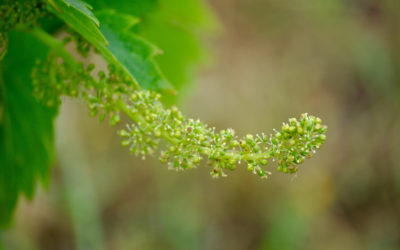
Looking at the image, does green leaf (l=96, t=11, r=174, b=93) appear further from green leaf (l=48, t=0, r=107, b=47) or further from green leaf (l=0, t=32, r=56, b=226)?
green leaf (l=0, t=32, r=56, b=226)

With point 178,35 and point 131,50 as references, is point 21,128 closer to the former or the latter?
point 131,50

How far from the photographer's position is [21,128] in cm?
278

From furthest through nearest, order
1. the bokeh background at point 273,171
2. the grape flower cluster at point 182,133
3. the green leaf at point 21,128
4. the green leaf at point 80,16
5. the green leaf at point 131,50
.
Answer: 1. the bokeh background at point 273,171
2. the green leaf at point 21,128
3. the green leaf at point 131,50
4. the grape flower cluster at point 182,133
5. the green leaf at point 80,16

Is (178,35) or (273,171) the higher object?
(273,171)

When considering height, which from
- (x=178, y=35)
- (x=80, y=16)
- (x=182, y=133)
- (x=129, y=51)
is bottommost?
(x=182, y=133)

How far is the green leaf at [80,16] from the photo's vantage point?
5.94 feet

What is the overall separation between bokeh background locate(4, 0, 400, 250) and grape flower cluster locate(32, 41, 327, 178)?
360 centimetres

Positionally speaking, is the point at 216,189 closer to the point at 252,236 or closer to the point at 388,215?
the point at 252,236

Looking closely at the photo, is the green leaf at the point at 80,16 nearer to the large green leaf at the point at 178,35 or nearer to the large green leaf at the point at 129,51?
the large green leaf at the point at 129,51

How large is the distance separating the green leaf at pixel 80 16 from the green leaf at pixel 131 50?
0.71ft

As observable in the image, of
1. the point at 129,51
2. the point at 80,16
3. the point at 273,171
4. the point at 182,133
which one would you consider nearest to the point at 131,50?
the point at 129,51

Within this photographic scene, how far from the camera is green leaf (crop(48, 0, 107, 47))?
1812 mm

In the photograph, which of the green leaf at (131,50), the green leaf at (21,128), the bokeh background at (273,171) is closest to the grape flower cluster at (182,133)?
the green leaf at (131,50)

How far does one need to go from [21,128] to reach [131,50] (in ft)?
3.40
